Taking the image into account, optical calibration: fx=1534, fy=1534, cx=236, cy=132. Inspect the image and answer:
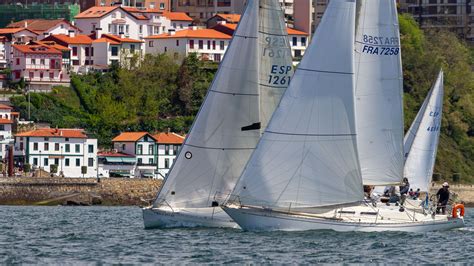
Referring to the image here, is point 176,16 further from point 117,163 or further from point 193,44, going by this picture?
point 117,163

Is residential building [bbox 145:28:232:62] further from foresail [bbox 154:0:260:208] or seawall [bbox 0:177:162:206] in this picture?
foresail [bbox 154:0:260:208]

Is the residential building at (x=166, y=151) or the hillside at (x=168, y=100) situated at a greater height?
the hillside at (x=168, y=100)

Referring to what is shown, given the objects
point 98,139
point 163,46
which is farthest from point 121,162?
point 163,46

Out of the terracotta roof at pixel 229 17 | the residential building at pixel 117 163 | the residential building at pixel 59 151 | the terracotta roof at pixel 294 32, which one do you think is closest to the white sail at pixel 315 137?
the residential building at pixel 59 151

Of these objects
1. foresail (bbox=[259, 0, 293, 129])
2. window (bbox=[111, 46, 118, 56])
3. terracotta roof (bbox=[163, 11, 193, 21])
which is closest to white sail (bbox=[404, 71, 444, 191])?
foresail (bbox=[259, 0, 293, 129])

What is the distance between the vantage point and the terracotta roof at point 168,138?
341 feet

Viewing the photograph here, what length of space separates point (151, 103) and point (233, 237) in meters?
68.4

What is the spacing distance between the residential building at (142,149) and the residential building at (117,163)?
488 millimetres

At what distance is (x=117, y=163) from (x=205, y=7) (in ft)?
148

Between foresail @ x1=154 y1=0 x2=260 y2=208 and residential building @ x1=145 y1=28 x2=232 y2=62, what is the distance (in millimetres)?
77621

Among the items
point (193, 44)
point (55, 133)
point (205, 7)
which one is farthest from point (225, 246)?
point (205, 7)

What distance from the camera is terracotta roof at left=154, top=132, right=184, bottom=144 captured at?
103812 mm

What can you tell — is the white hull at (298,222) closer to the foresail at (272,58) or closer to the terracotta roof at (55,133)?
the foresail at (272,58)

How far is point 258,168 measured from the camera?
4384 centimetres
